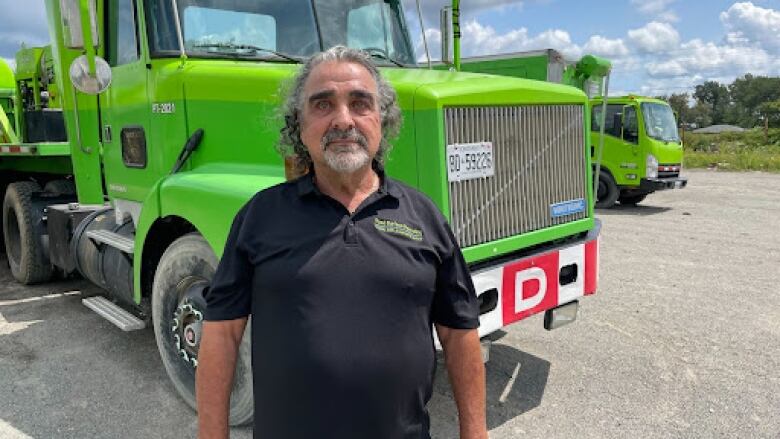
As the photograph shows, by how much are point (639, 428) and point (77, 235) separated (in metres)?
4.18

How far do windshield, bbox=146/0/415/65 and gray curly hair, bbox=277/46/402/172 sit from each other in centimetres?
182

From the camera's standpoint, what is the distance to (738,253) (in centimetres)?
791

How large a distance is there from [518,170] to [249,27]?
178cm

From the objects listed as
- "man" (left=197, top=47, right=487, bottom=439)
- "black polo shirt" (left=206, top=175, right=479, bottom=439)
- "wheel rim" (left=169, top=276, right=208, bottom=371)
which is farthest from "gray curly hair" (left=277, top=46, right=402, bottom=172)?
"wheel rim" (left=169, top=276, right=208, bottom=371)

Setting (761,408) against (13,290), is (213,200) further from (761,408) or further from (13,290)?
(13,290)

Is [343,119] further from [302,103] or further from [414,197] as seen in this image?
[414,197]

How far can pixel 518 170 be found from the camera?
341cm

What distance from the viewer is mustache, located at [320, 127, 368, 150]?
5.91ft

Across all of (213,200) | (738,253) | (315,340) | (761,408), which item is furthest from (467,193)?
(738,253)

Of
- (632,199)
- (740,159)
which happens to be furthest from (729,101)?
(632,199)

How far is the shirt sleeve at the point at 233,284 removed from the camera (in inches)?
69.8

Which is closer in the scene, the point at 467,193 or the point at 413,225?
the point at 413,225

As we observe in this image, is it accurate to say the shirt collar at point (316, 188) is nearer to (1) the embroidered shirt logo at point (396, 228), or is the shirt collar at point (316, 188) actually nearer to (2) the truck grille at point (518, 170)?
(1) the embroidered shirt logo at point (396, 228)

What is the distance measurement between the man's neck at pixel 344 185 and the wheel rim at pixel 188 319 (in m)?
1.64
